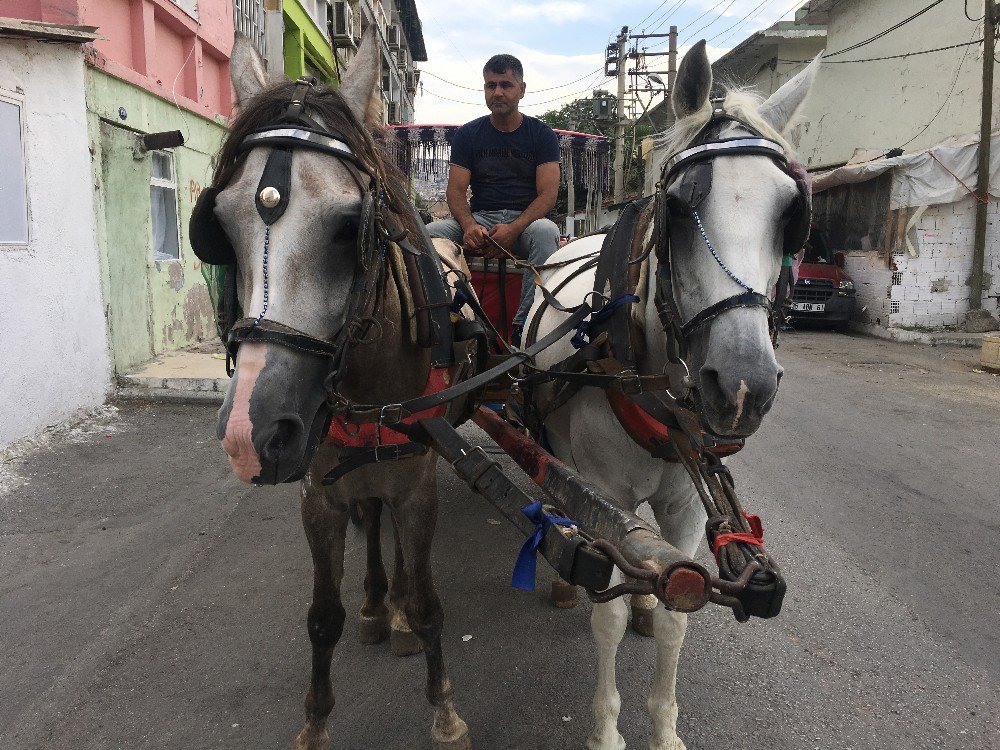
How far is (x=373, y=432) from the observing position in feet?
7.18

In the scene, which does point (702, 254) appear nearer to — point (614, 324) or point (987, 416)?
point (614, 324)

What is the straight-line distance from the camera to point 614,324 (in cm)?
226

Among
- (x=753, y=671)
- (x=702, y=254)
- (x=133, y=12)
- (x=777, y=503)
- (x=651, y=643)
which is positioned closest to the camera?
(x=702, y=254)

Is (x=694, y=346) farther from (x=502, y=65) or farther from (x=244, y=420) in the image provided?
(x=502, y=65)

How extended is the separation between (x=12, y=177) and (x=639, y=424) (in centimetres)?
568

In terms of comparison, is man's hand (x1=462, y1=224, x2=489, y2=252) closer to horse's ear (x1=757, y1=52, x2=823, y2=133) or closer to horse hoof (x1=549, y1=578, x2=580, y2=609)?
horse's ear (x1=757, y1=52, x2=823, y2=133)

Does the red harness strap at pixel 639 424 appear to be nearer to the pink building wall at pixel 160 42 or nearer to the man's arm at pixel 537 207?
the man's arm at pixel 537 207

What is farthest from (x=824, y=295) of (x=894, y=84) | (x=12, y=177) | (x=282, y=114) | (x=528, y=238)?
(x=282, y=114)

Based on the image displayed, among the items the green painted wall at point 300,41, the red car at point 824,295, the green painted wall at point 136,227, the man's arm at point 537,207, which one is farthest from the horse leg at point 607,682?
the red car at point 824,295

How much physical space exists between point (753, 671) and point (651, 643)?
47cm

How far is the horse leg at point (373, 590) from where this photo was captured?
126 inches

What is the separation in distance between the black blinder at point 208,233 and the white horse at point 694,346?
3.97 feet

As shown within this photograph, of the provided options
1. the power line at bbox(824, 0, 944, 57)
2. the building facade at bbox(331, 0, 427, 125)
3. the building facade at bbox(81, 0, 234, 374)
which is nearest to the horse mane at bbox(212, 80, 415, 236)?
the building facade at bbox(81, 0, 234, 374)

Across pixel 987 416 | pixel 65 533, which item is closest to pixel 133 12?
pixel 65 533
